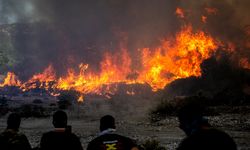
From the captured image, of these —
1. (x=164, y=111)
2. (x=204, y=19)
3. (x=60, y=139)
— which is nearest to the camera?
(x=60, y=139)

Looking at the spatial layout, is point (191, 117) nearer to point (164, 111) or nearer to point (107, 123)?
point (107, 123)

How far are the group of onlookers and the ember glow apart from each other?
36.4 meters

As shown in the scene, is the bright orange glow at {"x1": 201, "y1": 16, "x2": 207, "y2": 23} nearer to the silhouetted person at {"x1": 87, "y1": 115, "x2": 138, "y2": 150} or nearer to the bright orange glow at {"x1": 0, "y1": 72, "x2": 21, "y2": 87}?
the bright orange glow at {"x1": 0, "y1": 72, "x2": 21, "y2": 87}

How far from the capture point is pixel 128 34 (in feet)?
188

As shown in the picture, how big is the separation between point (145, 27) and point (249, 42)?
20.6 m

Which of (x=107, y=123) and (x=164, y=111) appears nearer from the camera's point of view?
(x=107, y=123)

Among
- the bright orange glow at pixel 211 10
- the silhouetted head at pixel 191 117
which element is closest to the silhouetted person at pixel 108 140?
the silhouetted head at pixel 191 117

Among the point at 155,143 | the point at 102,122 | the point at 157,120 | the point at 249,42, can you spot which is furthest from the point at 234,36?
the point at 102,122

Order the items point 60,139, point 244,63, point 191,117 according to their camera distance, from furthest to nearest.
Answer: point 244,63 < point 60,139 < point 191,117

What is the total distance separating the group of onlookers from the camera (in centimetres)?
349

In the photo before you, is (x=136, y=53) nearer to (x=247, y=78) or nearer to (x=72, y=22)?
(x=72, y=22)

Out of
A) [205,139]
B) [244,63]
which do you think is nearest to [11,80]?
[244,63]

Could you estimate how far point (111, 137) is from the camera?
4.68m

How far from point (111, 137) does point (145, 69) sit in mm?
43877
